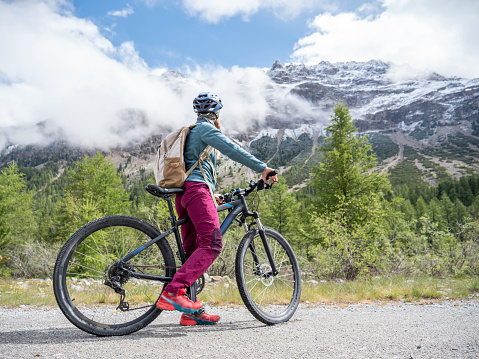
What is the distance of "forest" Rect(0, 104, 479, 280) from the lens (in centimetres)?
895

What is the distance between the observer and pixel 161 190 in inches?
115

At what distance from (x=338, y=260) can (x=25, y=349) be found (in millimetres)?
7755

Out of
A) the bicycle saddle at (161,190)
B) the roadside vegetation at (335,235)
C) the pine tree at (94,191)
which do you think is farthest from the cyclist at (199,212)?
the pine tree at (94,191)

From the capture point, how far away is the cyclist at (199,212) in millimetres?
2883

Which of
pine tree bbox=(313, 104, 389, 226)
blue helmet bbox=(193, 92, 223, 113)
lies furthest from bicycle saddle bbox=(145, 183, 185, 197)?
pine tree bbox=(313, 104, 389, 226)

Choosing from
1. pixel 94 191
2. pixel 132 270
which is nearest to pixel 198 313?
pixel 132 270

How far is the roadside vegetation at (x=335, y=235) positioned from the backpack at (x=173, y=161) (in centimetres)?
127

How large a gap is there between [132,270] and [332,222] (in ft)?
34.0

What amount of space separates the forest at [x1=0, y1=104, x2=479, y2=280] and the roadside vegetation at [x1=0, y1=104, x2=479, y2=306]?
0.14ft

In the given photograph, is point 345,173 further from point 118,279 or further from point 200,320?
point 118,279

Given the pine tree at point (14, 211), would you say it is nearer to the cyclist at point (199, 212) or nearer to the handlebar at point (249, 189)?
the handlebar at point (249, 189)

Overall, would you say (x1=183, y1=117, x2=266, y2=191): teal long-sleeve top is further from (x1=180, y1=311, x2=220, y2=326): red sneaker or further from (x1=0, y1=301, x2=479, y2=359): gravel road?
(x1=0, y1=301, x2=479, y2=359): gravel road

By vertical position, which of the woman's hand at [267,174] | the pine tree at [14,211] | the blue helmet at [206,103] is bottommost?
the pine tree at [14,211]

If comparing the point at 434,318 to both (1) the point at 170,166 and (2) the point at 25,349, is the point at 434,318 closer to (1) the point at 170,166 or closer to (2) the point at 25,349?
(1) the point at 170,166
